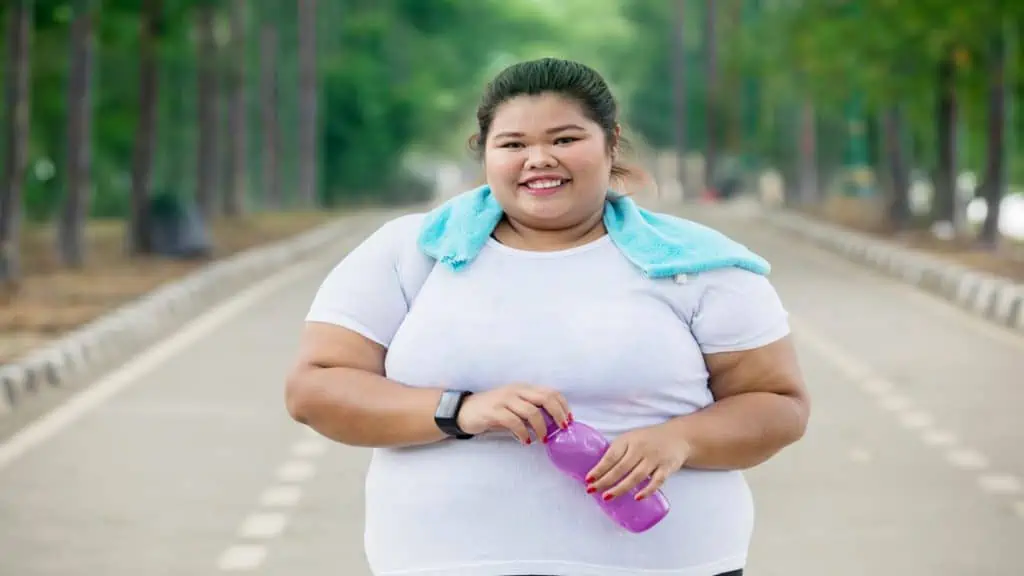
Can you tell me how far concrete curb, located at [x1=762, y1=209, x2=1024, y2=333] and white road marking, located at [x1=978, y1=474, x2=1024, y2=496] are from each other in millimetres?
10693

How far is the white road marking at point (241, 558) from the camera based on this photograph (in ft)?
31.7

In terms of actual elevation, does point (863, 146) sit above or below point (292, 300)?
below

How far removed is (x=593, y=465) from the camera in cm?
407

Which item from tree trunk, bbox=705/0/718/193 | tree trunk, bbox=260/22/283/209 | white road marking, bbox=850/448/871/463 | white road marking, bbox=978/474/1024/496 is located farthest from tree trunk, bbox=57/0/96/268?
tree trunk, bbox=705/0/718/193

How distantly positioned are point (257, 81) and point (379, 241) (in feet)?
240

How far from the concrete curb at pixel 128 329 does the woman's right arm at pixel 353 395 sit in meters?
11.6

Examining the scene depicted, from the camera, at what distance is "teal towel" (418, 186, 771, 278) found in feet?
13.8

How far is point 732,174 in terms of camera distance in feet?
266

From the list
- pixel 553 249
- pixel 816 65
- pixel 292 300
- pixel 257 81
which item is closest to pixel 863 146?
pixel 257 81

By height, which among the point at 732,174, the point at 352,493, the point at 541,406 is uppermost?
the point at 541,406

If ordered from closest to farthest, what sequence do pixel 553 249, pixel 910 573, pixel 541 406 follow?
pixel 541 406, pixel 553 249, pixel 910 573

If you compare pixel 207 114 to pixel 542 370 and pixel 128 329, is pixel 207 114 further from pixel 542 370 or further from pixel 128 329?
pixel 542 370

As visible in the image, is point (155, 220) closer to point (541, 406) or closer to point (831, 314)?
→ point (831, 314)

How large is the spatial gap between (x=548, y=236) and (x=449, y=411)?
1.18ft
